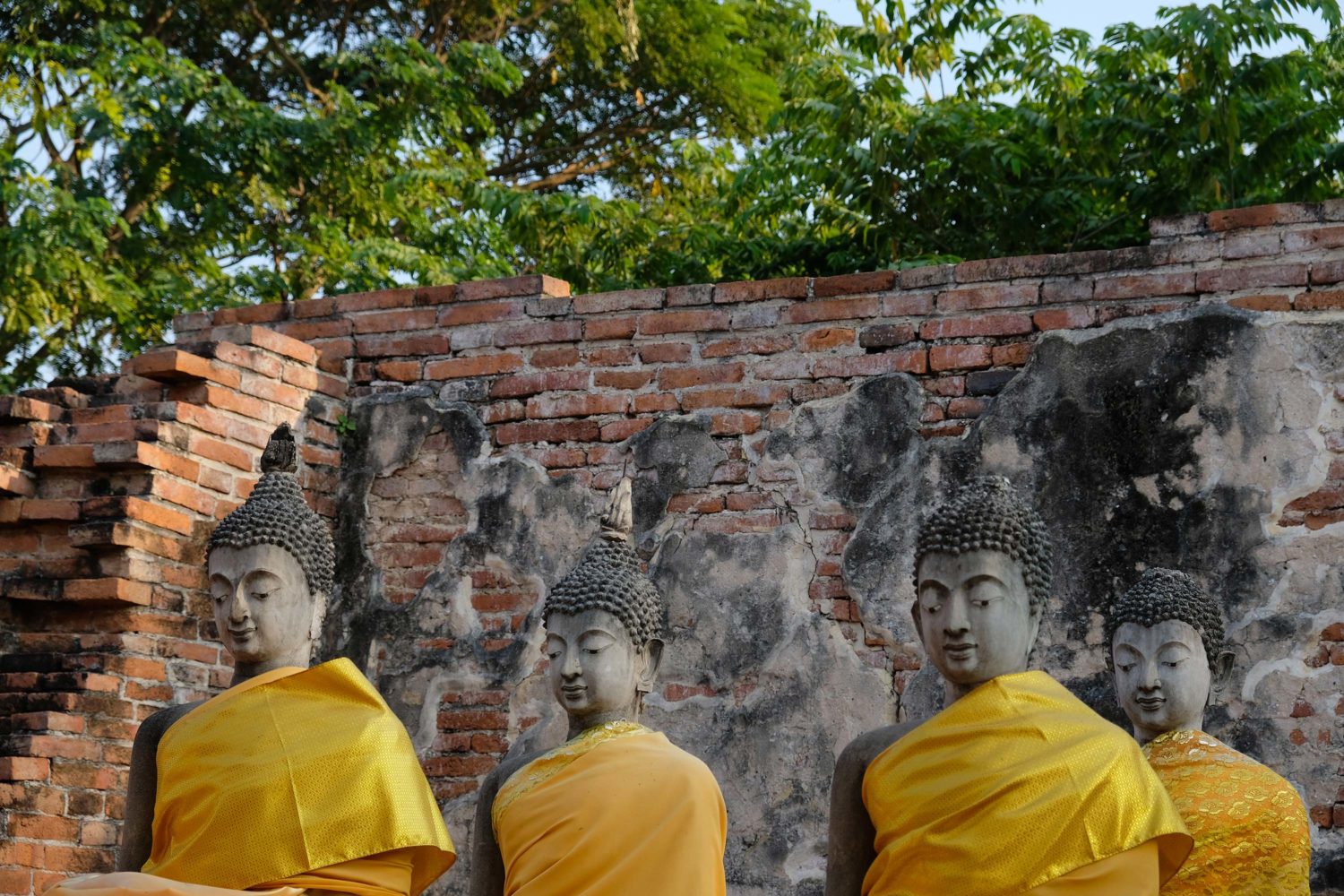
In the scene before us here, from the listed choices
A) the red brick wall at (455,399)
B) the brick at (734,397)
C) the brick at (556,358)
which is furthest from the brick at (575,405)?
the brick at (734,397)

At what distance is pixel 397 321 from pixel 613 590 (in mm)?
2603

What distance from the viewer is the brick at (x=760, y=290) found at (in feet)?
20.8

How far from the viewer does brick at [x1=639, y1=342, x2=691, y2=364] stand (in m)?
6.40

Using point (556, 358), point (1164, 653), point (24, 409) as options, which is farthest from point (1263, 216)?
point (24, 409)

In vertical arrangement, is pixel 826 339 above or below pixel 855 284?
below

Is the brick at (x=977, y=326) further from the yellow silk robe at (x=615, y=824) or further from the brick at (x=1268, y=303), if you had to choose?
the yellow silk robe at (x=615, y=824)

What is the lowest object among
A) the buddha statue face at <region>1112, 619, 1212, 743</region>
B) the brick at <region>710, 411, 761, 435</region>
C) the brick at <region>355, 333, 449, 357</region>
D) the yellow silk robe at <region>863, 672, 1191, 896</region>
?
the yellow silk robe at <region>863, 672, 1191, 896</region>

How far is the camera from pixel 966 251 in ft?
30.7

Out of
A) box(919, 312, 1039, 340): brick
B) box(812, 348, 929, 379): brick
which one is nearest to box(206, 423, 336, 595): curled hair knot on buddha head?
box(812, 348, 929, 379): brick

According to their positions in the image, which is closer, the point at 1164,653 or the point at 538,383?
the point at 1164,653

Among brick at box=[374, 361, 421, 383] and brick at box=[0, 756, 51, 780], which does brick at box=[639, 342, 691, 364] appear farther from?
brick at box=[0, 756, 51, 780]

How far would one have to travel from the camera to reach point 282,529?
15.3ft

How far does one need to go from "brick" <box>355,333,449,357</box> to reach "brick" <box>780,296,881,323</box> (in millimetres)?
1276

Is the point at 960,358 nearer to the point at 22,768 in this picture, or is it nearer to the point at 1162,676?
the point at 1162,676
